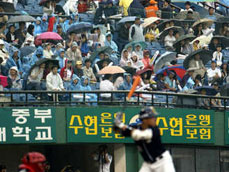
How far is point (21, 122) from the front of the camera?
2020 centimetres

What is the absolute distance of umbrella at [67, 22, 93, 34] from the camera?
957 inches

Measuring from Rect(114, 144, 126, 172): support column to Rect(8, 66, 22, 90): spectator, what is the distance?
2.77m

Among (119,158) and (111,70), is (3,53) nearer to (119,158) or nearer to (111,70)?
(111,70)

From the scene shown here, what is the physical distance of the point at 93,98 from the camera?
2086 cm

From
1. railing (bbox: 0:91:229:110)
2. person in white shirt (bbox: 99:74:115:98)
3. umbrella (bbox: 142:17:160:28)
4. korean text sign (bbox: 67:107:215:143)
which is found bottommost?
korean text sign (bbox: 67:107:215:143)

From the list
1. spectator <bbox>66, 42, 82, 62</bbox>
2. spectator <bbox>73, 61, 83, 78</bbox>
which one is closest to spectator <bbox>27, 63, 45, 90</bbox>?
spectator <bbox>73, 61, 83, 78</bbox>

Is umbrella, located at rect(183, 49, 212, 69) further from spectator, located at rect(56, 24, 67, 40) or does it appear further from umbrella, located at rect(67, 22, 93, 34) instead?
spectator, located at rect(56, 24, 67, 40)

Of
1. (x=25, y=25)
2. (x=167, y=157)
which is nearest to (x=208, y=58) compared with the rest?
(x=25, y=25)

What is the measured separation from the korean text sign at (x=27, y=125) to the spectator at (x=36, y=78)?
72 centimetres

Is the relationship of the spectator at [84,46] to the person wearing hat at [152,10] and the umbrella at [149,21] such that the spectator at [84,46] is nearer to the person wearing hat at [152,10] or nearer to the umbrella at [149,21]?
the umbrella at [149,21]

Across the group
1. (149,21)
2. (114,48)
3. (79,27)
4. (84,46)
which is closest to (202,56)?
(149,21)

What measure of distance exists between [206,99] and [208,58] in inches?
138

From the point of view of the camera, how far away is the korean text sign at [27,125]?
20.1m

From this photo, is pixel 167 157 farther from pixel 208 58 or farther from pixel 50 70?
pixel 208 58
